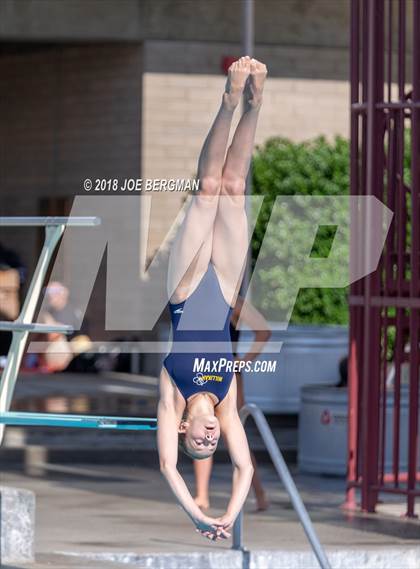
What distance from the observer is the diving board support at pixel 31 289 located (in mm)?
5736

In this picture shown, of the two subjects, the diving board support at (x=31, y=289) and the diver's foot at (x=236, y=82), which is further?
the diving board support at (x=31, y=289)

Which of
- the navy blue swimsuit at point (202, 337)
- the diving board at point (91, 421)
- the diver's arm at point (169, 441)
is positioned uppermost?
the navy blue swimsuit at point (202, 337)

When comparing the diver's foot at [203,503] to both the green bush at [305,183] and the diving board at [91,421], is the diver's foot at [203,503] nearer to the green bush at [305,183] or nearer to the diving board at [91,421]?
the diving board at [91,421]

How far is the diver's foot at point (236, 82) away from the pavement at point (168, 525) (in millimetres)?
3770

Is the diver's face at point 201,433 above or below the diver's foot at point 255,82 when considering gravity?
below

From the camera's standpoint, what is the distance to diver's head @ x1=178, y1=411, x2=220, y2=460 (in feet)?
15.8

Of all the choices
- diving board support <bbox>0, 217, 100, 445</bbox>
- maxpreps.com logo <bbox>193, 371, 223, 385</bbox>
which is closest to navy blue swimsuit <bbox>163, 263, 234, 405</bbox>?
maxpreps.com logo <bbox>193, 371, 223, 385</bbox>

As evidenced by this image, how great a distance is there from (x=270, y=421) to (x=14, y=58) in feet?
32.3

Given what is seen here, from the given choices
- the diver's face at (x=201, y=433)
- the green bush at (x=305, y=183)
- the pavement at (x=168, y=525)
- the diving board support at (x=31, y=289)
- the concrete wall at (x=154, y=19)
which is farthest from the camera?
the concrete wall at (x=154, y=19)

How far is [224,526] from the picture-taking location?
4871 millimetres

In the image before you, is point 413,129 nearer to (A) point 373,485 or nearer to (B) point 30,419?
(A) point 373,485

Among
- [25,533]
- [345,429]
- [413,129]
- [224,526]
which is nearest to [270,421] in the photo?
[345,429]

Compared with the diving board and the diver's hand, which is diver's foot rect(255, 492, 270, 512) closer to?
the diving board

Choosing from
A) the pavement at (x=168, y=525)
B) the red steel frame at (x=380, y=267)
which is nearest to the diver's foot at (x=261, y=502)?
the pavement at (x=168, y=525)
